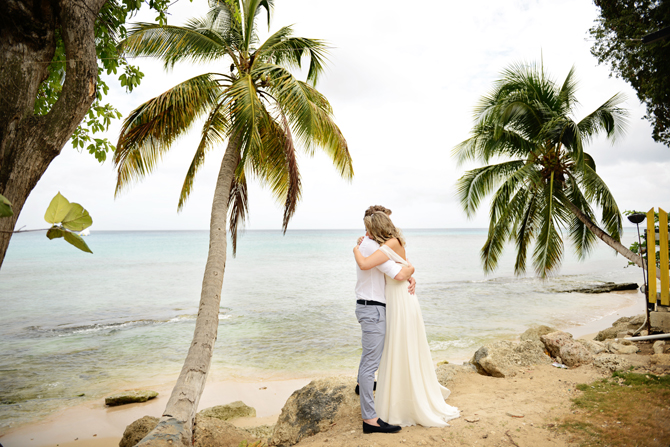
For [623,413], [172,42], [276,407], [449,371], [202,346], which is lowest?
[276,407]

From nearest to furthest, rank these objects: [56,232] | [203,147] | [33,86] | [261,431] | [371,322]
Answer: [56,232], [33,86], [371,322], [261,431], [203,147]

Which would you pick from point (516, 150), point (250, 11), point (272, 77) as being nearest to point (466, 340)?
point (516, 150)

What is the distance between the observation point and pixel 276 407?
24.6ft

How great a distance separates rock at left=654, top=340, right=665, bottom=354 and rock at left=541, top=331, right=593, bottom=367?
125 centimetres

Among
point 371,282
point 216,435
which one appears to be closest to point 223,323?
point 216,435

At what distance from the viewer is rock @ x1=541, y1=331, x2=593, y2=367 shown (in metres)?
5.78

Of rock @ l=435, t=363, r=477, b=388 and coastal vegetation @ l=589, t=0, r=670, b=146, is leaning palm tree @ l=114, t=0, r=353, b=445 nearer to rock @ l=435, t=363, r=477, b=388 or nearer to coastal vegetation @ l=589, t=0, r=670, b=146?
rock @ l=435, t=363, r=477, b=388

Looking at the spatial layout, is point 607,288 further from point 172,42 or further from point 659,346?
point 172,42

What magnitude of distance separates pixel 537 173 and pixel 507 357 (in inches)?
260

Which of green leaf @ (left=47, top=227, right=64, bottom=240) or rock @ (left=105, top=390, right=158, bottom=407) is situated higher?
green leaf @ (left=47, top=227, right=64, bottom=240)

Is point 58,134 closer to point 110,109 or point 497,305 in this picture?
point 110,109

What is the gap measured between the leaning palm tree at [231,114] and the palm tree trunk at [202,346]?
0.02m

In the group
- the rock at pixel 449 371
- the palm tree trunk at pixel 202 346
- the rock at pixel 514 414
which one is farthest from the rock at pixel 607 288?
the palm tree trunk at pixel 202 346

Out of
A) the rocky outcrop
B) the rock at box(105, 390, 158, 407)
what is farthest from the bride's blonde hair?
the rocky outcrop
